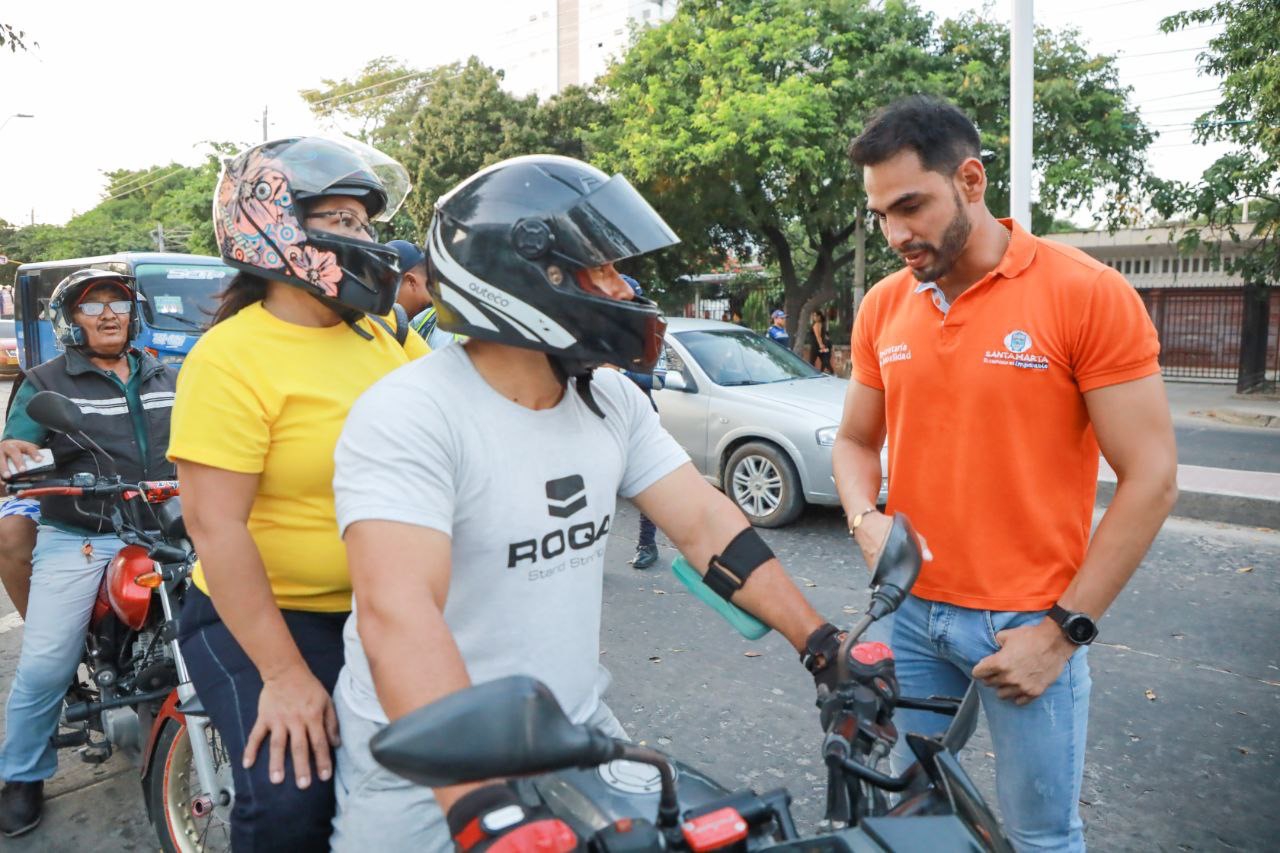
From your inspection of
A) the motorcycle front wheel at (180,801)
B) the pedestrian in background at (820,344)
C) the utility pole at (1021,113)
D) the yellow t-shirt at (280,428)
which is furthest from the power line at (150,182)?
the yellow t-shirt at (280,428)

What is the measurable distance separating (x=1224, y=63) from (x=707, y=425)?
10755 millimetres

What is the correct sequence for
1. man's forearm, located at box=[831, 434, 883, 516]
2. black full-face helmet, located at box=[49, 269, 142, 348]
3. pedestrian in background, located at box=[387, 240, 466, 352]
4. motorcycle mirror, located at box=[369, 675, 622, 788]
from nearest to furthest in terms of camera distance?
motorcycle mirror, located at box=[369, 675, 622, 788] → man's forearm, located at box=[831, 434, 883, 516] → black full-face helmet, located at box=[49, 269, 142, 348] → pedestrian in background, located at box=[387, 240, 466, 352]

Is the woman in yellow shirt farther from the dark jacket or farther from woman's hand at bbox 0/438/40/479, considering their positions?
the dark jacket

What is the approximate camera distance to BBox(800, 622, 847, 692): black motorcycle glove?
5.27 ft

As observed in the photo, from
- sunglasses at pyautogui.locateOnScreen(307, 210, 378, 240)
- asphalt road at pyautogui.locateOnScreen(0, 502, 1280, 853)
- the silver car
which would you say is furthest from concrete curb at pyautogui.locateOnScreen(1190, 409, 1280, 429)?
sunglasses at pyautogui.locateOnScreen(307, 210, 378, 240)

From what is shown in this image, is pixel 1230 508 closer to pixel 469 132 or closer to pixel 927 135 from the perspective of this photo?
pixel 927 135

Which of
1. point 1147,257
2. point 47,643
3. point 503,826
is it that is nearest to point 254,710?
point 503,826

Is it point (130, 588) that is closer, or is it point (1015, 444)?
point (1015, 444)

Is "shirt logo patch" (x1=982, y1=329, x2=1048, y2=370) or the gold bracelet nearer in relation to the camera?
"shirt logo patch" (x1=982, y1=329, x2=1048, y2=370)

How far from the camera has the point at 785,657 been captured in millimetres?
4949

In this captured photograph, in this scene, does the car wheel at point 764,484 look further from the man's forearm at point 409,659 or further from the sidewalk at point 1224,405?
the sidewalk at point 1224,405

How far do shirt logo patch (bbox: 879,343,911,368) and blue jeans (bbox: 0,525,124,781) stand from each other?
2753 mm

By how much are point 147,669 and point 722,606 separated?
240 cm

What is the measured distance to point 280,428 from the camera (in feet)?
6.27
